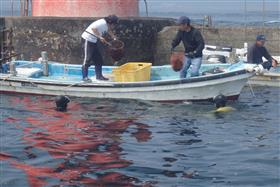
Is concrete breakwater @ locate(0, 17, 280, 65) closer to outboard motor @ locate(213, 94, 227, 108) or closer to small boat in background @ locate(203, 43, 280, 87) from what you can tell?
small boat in background @ locate(203, 43, 280, 87)

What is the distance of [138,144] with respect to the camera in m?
8.96

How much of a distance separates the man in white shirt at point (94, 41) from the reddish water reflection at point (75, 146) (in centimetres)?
168

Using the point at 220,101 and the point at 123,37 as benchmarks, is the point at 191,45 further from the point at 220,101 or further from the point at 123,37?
the point at 123,37

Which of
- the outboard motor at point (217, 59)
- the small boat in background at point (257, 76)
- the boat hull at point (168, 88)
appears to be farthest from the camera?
the outboard motor at point (217, 59)

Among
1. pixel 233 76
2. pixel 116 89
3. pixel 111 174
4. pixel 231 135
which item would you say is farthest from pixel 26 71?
pixel 111 174

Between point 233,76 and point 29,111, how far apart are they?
4.51 metres

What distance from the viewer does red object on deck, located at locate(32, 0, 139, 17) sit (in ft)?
53.8

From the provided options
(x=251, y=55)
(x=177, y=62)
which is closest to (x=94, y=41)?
(x=177, y=62)

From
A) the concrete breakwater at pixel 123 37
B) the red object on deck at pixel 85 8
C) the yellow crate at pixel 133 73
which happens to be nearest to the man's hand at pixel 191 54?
the yellow crate at pixel 133 73

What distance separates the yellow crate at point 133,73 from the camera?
43.3 ft

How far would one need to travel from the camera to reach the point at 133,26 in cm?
1655

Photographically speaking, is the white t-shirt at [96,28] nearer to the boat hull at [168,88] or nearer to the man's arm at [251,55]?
the boat hull at [168,88]

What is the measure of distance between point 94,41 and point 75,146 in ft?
17.6

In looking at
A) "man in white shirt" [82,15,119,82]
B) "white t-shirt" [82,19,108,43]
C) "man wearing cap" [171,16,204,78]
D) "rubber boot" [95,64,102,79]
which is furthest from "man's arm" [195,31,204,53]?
"rubber boot" [95,64,102,79]
